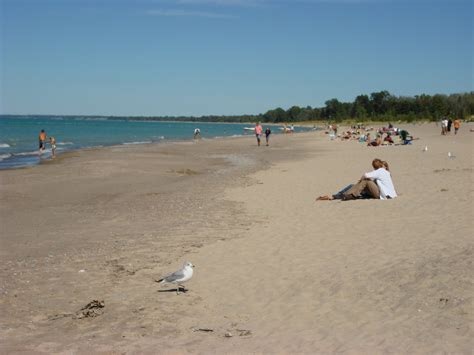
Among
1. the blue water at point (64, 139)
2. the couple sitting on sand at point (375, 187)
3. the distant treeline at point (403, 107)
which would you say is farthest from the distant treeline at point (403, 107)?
the couple sitting on sand at point (375, 187)

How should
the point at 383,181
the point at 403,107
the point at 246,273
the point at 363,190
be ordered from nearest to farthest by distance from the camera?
the point at 246,273 → the point at 383,181 → the point at 363,190 → the point at 403,107

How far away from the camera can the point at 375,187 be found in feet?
43.9

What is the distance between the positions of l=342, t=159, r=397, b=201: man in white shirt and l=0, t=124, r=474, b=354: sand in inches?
16.2

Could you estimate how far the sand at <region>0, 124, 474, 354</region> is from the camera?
18.7 ft

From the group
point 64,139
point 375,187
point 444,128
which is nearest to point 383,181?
point 375,187

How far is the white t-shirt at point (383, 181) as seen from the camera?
13260 millimetres

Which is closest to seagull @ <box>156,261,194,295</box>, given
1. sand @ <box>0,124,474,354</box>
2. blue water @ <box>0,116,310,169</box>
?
sand @ <box>0,124,474,354</box>

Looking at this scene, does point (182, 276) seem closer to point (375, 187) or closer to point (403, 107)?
point (375, 187)

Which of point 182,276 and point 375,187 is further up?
point 375,187

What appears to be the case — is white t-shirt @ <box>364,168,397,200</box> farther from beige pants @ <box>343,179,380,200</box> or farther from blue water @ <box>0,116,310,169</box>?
blue water @ <box>0,116,310,169</box>

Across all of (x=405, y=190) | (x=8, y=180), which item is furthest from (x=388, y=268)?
(x=8, y=180)

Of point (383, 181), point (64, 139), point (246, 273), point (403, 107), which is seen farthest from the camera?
point (403, 107)

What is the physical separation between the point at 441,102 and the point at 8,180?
3917 inches

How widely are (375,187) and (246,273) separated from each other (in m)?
6.33
